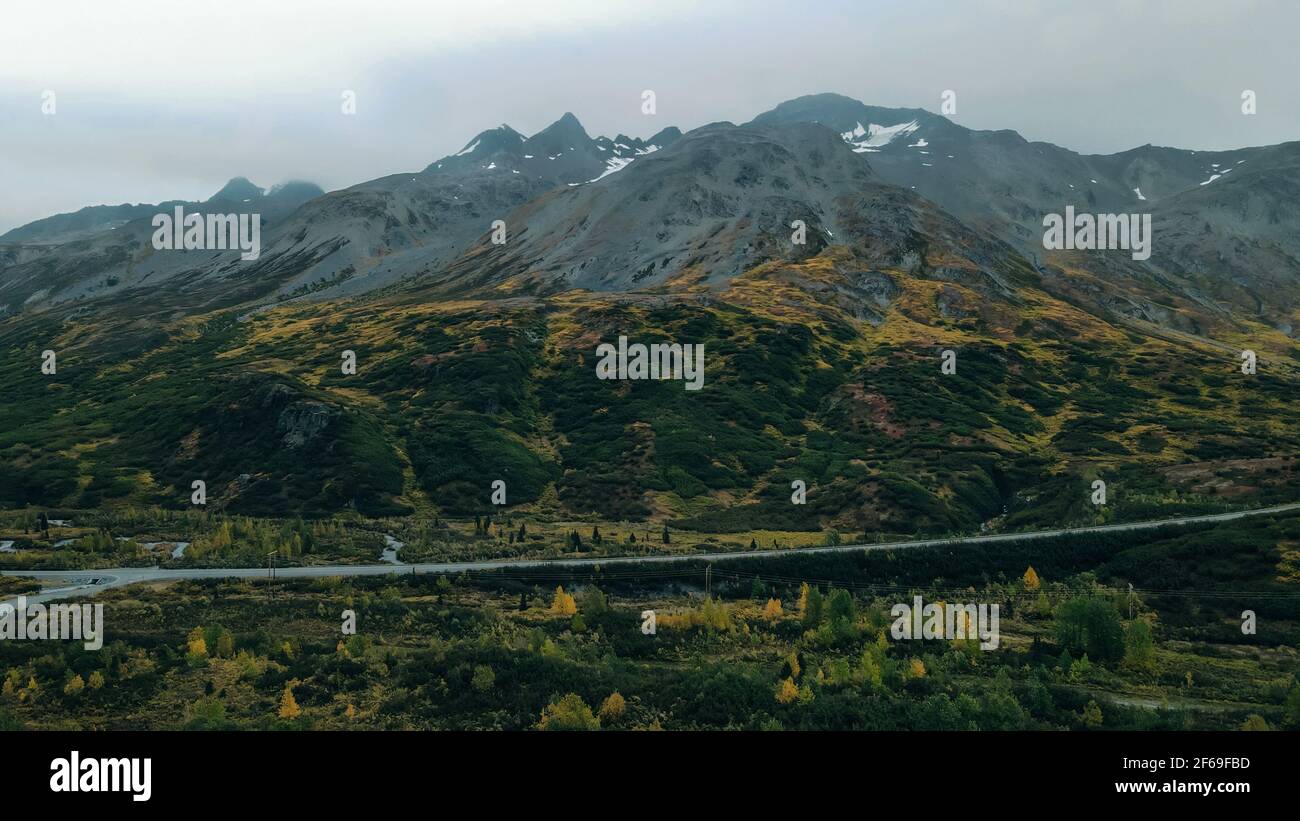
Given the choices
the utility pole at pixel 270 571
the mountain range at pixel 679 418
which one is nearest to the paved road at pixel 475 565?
the utility pole at pixel 270 571

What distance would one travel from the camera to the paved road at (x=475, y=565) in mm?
62656

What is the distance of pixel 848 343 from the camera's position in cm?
17288

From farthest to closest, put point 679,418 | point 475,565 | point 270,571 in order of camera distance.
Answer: point 679,418, point 475,565, point 270,571

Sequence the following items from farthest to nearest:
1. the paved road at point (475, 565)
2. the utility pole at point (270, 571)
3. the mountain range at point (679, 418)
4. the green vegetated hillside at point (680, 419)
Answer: the mountain range at point (679, 418)
the green vegetated hillside at point (680, 419)
the paved road at point (475, 565)
the utility pole at point (270, 571)

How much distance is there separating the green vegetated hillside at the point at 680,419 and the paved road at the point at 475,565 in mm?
7410

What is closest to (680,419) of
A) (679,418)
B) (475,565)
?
(679,418)

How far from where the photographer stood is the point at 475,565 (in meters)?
73.9

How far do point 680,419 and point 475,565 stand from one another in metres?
63.4

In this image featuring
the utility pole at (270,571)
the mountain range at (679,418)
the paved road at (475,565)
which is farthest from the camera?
the mountain range at (679,418)

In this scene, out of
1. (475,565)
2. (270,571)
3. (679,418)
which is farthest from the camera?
(679,418)

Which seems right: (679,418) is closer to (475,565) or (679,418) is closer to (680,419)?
(680,419)

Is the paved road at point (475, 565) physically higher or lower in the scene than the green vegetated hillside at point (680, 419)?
lower

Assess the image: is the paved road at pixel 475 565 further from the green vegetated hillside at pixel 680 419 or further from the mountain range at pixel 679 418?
the mountain range at pixel 679 418
